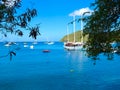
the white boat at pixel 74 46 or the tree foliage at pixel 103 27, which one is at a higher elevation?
the tree foliage at pixel 103 27

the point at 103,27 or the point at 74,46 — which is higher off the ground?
the point at 103,27

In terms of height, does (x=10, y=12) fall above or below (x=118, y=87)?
above

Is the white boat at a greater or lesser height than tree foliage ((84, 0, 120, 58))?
lesser

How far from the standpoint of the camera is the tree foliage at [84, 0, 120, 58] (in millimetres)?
15334

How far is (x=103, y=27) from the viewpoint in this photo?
16219mm

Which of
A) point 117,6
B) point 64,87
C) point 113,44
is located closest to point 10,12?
point 117,6

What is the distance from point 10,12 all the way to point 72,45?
4948 inches

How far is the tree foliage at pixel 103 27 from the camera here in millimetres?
15334

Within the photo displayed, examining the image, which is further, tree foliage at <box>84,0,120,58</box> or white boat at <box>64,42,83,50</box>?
white boat at <box>64,42,83,50</box>

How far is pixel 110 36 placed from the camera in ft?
51.8

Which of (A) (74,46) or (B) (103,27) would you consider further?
(A) (74,46)

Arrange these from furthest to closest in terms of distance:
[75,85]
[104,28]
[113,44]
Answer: [75,85] < [113,44] < [104,28]

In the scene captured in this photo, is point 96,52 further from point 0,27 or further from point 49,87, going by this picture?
point 49,87

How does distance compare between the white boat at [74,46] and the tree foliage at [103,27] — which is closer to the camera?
the tree foliage at [103,27]
